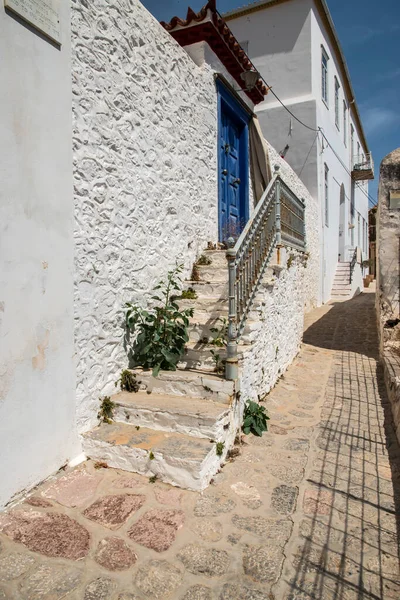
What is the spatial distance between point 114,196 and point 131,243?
1.62 ft

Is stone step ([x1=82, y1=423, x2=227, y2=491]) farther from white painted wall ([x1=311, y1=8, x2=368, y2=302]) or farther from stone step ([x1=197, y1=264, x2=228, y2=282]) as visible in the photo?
white painted wall ([x1=311, y1=8, x2=368, y2=302])

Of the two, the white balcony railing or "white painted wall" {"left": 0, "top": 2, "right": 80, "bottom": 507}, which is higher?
the white balcony railing

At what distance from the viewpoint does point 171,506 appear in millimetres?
2611

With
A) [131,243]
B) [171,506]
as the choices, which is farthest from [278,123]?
[171,506]

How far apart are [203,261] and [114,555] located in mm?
3956

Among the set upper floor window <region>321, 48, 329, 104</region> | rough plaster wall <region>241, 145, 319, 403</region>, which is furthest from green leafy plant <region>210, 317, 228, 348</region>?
upper floor window <region>321, 48, 329, 104</region>

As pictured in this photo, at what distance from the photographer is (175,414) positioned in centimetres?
318

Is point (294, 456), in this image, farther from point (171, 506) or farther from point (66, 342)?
point (66, 342)

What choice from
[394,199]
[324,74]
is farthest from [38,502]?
[324,74]

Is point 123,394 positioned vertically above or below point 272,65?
below

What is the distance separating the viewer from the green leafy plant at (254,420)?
373 centimetres

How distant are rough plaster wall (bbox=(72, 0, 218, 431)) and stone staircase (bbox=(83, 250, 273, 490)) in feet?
0.96

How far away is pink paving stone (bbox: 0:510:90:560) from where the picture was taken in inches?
86.7

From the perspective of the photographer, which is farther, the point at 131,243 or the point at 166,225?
the point at 166,225
